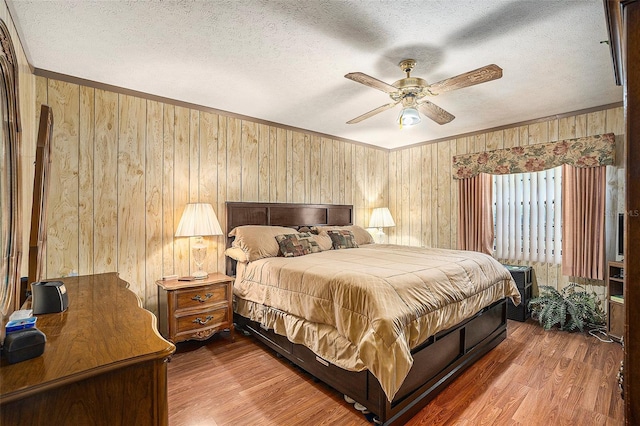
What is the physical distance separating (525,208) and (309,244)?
9.94 feet

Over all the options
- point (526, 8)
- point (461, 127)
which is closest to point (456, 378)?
point (526, 8)

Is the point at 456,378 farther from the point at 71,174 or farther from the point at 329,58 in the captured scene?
the point at 71,174

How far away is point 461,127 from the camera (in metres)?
4.40

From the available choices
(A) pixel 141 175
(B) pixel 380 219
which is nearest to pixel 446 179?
(B) pixel 380 219

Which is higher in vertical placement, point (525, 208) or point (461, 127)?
point (461, 127)

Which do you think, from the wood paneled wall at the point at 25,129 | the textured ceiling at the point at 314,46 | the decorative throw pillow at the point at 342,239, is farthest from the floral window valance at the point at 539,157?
the wood paneled wall at the point at 25,129

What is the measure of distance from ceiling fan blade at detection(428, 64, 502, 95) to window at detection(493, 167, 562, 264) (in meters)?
2.55

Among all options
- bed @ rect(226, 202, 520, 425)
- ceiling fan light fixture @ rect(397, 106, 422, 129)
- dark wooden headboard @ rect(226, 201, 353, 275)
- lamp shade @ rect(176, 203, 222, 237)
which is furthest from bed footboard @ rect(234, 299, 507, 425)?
ceiling fan light fixture @ rect(397, 106, 422, 129)

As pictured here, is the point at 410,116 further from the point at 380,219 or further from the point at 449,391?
the point at 380,219

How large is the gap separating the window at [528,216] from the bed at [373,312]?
1265mm

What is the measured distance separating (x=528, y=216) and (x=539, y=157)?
0.79 meters

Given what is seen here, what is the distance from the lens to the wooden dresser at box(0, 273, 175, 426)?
76cm

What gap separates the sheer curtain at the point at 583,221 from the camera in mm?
3498

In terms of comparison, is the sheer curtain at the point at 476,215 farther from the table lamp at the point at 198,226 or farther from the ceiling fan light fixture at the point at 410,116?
the table lamp at the point at 198,226
